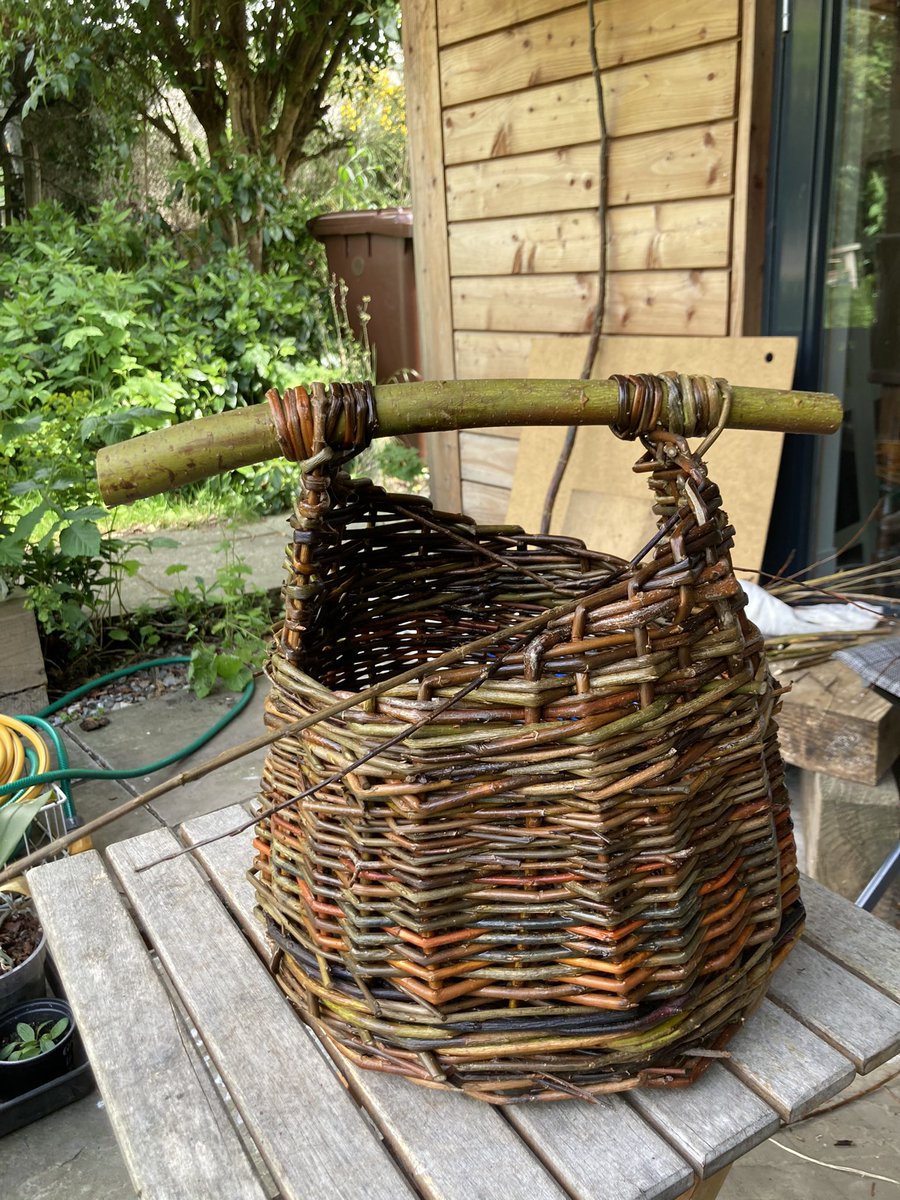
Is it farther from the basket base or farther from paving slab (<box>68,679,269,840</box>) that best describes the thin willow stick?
the basket base

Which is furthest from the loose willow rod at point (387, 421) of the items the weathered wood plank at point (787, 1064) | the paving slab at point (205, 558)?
the paving slab at point (205, 558)

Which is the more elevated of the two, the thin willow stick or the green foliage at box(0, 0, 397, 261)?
the green foliage at box(0, 0, 397, 261)

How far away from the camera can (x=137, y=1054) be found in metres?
0.89

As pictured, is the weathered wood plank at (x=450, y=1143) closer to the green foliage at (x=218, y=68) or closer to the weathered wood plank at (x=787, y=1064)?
the weathered wood plank at (x=787, y=1064)

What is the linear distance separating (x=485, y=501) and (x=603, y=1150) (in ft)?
10.00

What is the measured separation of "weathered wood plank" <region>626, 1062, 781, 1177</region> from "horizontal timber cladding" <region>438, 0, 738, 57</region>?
7.82 ft

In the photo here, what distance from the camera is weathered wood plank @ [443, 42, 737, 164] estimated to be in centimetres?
248

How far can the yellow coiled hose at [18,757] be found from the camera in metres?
2.22

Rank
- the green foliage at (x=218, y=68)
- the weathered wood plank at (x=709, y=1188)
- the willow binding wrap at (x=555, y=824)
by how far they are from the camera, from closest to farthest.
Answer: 1. the willow binding wrap at (x=555, y=824)
2. the weathered wood plank at (x=709, y=1188)
3. the green foliage at (x=218, y=68)

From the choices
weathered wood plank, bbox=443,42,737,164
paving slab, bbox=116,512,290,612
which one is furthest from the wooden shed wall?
paving slab, bbox=116,512,290,612

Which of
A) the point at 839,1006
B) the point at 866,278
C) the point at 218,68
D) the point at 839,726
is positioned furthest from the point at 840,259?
the point at 218,68

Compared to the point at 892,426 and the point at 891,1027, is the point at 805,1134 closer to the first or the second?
the point at 891,1027

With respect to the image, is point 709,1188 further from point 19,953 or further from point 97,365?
point 97,365

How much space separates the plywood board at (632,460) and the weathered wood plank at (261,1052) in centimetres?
182
